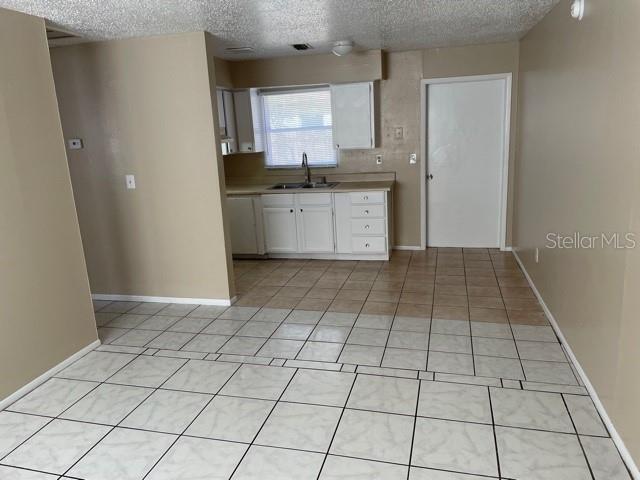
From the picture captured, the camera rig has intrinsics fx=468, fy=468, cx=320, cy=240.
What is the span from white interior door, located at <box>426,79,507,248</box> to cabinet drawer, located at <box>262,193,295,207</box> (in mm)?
1594

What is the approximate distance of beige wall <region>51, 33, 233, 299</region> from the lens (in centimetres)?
361

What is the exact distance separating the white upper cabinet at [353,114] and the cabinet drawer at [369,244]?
101 centimetres

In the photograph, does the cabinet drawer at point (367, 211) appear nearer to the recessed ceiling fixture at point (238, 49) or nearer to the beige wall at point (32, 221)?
the recessed ceiling fixture at point (238, 49)

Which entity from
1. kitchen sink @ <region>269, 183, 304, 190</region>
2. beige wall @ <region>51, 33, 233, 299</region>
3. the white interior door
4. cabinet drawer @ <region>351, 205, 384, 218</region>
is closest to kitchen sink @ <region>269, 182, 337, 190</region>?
kitchen sink @ <region>269, 183, 304, 190</region>

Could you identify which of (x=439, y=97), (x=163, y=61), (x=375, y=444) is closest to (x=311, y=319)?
(x=375, y=444)

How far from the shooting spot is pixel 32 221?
272 cm

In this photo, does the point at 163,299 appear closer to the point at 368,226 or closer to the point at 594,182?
the point at 368,226

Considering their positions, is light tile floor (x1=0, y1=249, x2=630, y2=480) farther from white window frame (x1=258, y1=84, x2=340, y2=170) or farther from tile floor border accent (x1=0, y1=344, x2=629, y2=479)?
white window frame (x1=258, y1=84, x2=340, y2=170)

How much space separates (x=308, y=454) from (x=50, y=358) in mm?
1805

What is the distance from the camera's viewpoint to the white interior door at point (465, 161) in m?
5.01

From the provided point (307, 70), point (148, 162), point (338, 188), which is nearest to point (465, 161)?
point (338, 188)

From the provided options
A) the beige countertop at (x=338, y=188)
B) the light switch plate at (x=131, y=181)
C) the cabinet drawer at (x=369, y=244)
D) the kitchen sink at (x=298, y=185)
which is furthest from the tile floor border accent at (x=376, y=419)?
the kitchen sink at (x=298, y=185)

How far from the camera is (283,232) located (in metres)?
5.21

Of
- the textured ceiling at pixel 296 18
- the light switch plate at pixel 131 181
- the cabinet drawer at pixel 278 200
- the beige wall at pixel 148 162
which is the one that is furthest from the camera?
the cabinet drawer at pixel 278 200
